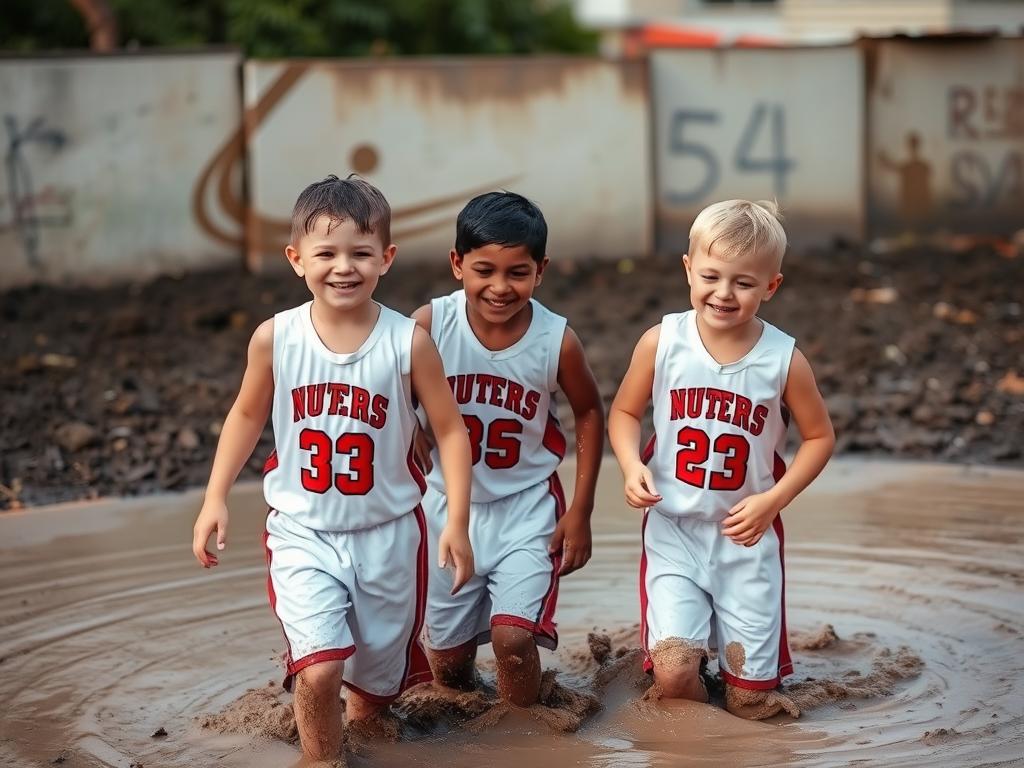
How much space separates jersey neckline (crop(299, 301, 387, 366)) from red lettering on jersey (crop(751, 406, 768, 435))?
1100 mm

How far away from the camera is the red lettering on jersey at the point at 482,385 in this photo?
432cm

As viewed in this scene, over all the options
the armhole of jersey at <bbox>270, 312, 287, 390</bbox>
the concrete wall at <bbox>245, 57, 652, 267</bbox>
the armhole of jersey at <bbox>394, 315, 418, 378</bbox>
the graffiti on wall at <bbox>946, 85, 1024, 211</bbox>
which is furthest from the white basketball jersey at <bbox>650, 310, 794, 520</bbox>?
the graffiti on wall at <bbox>946, 85, 1024, 211</bbox>

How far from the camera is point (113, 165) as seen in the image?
11234mm

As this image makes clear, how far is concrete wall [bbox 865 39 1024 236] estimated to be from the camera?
12.5 m

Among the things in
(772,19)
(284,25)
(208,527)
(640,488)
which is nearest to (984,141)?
(284,25)

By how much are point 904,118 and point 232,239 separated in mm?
5758

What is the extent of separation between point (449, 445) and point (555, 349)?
0.56 meters

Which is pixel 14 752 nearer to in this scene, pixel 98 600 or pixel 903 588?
pixel 98 600

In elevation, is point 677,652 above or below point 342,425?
below

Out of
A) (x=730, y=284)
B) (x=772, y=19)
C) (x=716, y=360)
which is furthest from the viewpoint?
(x=772, y=19)

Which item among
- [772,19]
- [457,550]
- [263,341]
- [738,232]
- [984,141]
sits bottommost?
[457,550]

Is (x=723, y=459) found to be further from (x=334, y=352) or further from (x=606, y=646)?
(x=334, y=352)

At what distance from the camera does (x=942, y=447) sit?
730cm

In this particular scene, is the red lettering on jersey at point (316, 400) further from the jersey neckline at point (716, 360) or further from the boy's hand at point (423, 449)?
the jersey neckline at point (716, 360)
